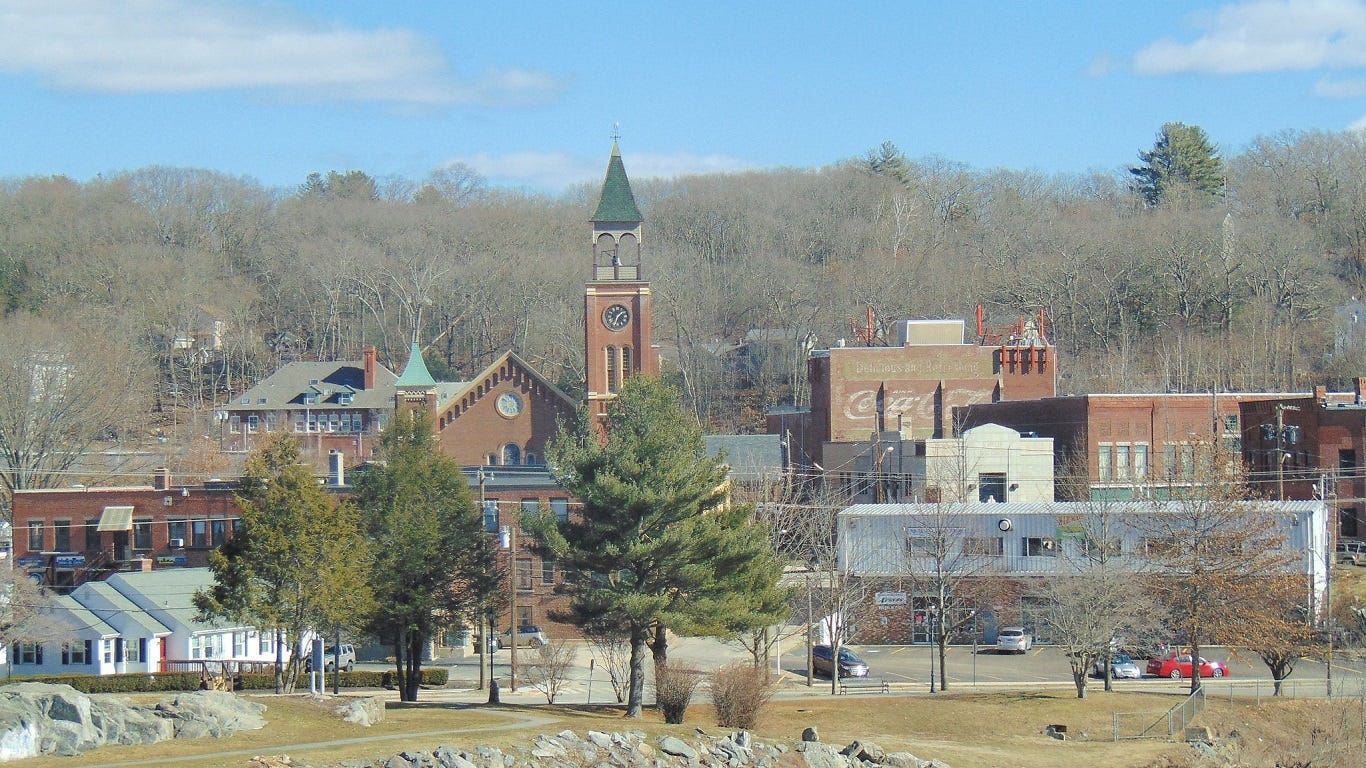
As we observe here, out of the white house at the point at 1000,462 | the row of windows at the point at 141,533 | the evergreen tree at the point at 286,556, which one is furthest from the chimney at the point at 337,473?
the evergreen tree at the point at 286,556

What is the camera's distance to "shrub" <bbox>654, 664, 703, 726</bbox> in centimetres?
4147

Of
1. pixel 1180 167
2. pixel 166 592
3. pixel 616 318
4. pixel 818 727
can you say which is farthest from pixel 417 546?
pixel 1180 167

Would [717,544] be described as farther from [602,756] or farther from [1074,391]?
[1074,391]

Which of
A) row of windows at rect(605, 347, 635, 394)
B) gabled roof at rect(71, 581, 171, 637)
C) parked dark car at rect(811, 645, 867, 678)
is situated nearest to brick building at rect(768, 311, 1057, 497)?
row of windows at rect(605, 347, 635, 394)

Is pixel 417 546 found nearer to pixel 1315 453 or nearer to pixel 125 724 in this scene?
pixel 125 724

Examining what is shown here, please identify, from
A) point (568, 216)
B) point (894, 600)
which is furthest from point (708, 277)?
point (894, 600)

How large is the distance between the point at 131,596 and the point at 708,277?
3536 inches

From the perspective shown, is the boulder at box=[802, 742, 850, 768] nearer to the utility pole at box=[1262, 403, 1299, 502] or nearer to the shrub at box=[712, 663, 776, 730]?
the shrub at box=[712, 663, 776, 730]

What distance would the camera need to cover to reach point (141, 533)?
67250 millimetres

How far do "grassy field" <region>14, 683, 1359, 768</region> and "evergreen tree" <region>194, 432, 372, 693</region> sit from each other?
3552mm

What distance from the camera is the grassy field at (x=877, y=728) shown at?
32656 mm

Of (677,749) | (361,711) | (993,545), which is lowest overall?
(677,749)

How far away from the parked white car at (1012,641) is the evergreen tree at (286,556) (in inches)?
1011

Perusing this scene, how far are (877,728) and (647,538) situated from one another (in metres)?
8.11
